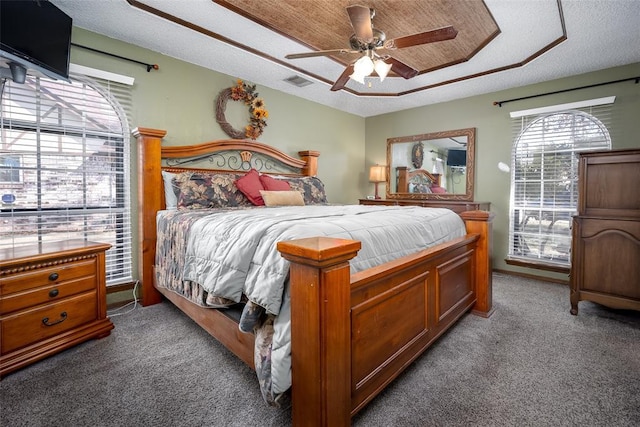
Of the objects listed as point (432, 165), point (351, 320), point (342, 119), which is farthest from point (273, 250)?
point (342, 119)

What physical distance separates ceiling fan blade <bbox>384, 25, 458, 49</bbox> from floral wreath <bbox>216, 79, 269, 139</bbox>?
Result: 1.97 meters

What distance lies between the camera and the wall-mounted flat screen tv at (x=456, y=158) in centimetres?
439

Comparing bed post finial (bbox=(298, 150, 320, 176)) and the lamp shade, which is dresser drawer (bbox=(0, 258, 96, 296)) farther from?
the lamp shade

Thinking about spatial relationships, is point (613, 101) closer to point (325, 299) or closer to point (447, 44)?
point (447, 44)

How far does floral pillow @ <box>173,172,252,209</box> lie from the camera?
2799 millimetres

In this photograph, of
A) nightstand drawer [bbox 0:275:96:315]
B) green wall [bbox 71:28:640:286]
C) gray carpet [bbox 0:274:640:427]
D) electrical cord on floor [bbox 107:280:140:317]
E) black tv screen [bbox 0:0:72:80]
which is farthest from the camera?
green wall [bbox 71:28:640:286]

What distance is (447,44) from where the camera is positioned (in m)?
2.96

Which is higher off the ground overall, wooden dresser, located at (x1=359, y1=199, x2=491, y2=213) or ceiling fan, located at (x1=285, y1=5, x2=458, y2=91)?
ceiling fan, located at (x1=285, y1=5, x2=458, y2=91)

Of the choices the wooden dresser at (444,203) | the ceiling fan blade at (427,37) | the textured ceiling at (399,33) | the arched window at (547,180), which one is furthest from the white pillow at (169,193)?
the arched window at (547,180)

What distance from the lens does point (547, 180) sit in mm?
3756

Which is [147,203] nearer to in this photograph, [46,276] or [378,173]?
[46,276]

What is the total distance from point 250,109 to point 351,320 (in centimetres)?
329

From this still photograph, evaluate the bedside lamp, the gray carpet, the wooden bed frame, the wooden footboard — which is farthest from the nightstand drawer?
the bedside lamp

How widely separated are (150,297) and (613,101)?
5218mm
